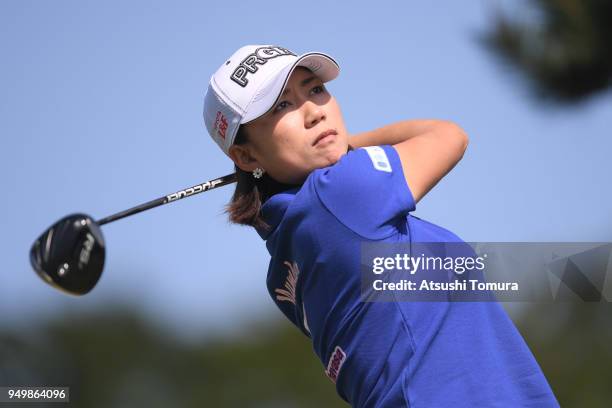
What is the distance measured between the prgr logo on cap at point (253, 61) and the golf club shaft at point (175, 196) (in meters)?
0.33

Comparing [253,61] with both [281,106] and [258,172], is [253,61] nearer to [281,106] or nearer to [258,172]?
[281,106]

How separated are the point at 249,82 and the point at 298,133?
22cm

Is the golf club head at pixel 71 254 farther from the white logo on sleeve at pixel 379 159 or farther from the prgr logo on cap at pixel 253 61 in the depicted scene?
the white logo on sleeve at pixel 379 159

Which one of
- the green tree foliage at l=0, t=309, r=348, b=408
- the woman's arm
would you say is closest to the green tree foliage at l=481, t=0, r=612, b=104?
the woman's arm

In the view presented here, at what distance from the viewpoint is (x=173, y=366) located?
22359mm

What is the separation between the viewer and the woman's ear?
3.78 metres

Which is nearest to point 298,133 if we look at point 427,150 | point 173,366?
point 427,150

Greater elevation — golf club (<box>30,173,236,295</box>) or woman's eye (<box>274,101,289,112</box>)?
woman's eye (<box>274,101,289,112</box>)

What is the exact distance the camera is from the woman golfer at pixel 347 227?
322cm

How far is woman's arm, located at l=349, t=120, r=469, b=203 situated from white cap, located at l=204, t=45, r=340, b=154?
0.31 meters

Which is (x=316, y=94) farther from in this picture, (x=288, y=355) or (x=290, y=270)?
(x=288, y=355)

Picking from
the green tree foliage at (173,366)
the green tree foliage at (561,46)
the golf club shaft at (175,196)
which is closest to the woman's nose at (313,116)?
the golf club shaft at (175,196)

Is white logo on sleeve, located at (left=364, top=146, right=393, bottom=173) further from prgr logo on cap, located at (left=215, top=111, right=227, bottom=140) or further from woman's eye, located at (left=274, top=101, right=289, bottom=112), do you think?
prgr logo on cap, located at (left=215, top=111, right=227, bottom=140)

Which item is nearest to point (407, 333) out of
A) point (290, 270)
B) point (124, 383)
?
point (290, 270)
